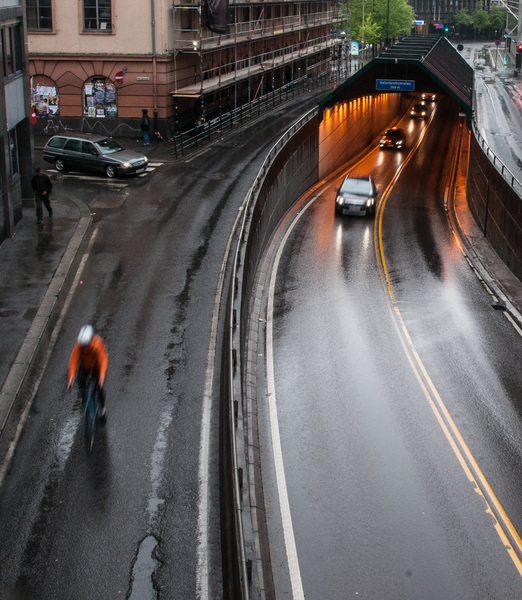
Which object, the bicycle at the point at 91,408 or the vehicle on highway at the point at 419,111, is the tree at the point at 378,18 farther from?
the bicycle at the point at 91,408

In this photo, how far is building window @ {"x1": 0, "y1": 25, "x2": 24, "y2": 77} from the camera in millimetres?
26000

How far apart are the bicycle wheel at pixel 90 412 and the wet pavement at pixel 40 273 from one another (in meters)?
1.93

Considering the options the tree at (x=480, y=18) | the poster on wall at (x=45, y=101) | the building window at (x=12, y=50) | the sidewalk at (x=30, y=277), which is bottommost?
the sidewalk at (x=30, y=277)

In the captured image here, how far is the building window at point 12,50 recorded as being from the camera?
26000 millimetres

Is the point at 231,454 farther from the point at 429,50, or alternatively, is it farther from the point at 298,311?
the point at 429,50

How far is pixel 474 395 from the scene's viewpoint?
17484 millimetres

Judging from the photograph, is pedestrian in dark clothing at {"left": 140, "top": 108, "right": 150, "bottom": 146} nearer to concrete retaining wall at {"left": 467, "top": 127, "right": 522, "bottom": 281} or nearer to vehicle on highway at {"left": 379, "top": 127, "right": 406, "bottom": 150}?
concrete retaining wall at {"left": 467, "top": 127, "right": 522, "bottom": 281}

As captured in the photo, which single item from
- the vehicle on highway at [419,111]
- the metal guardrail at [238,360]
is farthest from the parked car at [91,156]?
the vehicle on highway at [419,111]

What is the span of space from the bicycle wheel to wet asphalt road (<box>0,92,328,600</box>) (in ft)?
0.99

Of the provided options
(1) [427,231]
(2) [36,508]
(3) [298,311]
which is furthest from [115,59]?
(2) [36,508]

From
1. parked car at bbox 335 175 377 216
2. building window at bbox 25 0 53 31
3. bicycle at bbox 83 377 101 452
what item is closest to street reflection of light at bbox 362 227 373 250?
parked car at bbox 335 175 377 216

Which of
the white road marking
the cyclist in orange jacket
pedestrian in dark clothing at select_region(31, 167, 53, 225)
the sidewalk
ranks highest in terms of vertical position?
pedestrian in dark clothing at select_region(31, 167, 53, 225)

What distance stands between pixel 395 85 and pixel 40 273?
31880 mm

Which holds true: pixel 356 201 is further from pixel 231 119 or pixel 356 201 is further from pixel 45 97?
pixel 45 97
